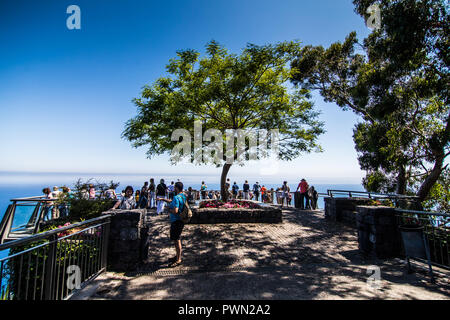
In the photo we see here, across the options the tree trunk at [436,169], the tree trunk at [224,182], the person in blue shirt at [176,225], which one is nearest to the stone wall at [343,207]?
the tree trunk at [436,169]

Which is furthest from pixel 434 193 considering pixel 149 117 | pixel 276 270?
pixel 149 117

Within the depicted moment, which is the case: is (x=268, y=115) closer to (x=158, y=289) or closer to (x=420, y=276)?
(x=420, y=276)

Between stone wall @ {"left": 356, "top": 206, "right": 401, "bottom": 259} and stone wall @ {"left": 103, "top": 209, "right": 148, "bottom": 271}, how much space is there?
6.62 m

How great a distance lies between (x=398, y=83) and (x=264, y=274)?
51.9 feet

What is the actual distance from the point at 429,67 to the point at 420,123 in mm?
3731

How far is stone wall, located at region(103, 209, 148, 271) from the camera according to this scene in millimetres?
5109

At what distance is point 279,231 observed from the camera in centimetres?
865

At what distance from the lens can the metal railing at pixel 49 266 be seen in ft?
8.95

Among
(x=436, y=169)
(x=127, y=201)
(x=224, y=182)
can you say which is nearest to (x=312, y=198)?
(x=436, y=169)

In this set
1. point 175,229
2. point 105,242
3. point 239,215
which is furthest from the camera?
point 239,215

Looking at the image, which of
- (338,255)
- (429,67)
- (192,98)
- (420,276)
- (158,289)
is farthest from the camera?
(429,67)

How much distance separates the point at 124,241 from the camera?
16.9ft

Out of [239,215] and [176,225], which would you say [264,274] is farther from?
[239,215]
